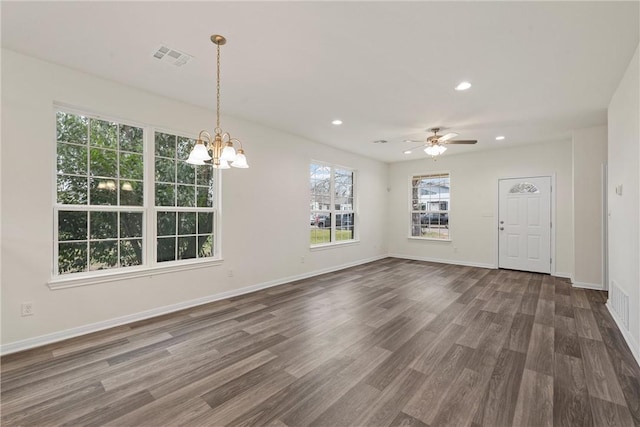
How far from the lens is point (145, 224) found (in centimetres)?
357

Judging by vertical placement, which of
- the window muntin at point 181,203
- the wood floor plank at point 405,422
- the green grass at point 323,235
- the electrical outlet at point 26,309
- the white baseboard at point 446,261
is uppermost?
the window muntin at point 181,203

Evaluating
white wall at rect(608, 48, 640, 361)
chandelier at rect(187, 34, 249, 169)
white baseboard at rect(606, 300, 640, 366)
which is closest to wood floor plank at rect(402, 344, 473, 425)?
white baseboard at rect(606, 300, 640, 366)

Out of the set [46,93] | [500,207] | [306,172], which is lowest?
[500,207]

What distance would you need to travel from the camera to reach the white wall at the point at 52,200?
2691 millimetres

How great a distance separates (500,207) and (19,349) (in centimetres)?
825

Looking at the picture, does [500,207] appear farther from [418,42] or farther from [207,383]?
[207,383]

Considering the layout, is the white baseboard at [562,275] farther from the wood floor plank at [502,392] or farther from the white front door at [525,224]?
the wood floor plank at [502,392]

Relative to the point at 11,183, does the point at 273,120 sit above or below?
above

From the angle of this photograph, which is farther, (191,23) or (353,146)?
(353,146)

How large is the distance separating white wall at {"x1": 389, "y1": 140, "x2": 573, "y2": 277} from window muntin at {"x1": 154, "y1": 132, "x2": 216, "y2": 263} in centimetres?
552

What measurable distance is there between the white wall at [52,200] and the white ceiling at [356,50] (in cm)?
27

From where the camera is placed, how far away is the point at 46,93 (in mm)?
2867

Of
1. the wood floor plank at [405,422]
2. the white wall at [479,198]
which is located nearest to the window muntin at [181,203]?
the wood floor plank at [405,422]

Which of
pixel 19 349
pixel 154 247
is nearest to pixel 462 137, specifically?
pixel 154 247
